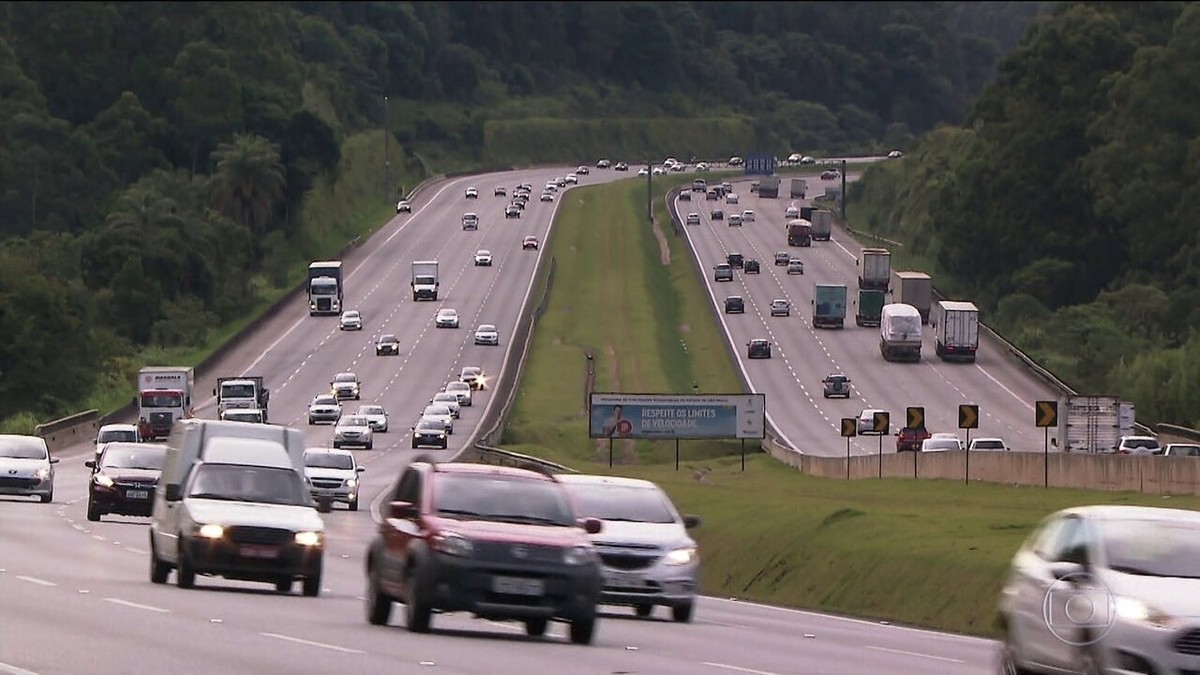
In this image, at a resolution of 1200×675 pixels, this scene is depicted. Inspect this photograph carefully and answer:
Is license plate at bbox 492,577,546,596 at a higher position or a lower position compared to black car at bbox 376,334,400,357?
lower

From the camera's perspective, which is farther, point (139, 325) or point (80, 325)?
point (139, 325)

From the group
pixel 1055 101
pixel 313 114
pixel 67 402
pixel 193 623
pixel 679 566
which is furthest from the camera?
pixel 313 114

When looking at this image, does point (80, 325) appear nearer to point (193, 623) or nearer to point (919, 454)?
point (919, 454)

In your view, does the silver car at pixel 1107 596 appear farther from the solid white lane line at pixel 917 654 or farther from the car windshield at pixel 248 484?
the car windshield at pixel 248 484

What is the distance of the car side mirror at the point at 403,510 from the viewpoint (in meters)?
22.6

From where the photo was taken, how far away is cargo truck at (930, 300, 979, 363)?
107 metres

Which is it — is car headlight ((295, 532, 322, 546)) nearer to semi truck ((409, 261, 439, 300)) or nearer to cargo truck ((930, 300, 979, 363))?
cargo truck ((930, 300, 979, 363))

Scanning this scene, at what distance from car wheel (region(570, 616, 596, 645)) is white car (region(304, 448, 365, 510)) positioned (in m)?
30.0

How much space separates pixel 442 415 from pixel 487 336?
3132 cm

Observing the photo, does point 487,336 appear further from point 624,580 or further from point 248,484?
point 624,580

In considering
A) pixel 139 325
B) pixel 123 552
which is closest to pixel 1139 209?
pixel 139 325

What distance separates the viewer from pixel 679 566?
27.8 m

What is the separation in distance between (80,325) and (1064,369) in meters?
45.6

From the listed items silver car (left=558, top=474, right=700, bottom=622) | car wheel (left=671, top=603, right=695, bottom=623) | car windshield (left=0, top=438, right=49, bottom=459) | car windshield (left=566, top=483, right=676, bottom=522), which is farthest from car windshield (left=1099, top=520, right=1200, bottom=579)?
car windshield (left=0, top=438, right=49, bottom=459)
